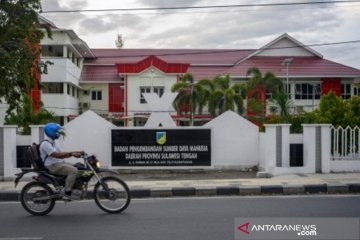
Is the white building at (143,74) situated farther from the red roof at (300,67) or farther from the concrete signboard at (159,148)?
the concrete signboard at (159,148)

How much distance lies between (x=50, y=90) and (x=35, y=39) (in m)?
22.8

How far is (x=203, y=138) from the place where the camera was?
Result: 16.4 m

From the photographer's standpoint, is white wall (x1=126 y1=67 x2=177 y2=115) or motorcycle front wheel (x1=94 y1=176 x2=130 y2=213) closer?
motorcycle front wheel (x1=94 y1=176 x2=130 y2=213)

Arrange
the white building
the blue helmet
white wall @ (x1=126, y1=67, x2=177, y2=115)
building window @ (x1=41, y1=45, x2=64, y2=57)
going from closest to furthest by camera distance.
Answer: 1. the blue helmet
2. building window @ (x1=41, y1=45, x2=64, y2=57)
3. the white building
4. white wall @ (x1=126, y1=67, x2=177, y2=115)

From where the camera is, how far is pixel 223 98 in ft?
115

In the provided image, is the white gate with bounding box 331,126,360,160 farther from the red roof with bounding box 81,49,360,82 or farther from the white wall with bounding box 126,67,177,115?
the white wall with bounding box 126,67,177,115

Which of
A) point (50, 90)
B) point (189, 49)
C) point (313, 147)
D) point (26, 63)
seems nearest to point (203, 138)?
point (313, 147)

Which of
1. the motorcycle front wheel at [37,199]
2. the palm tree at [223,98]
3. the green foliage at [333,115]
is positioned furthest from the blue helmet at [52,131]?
the palm tree at [223,98]

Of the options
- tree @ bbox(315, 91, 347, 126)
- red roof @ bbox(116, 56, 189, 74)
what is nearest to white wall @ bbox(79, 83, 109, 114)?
red roof @ bbox(116, 56, 189, 74)

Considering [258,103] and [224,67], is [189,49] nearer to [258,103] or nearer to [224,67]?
[224,67]

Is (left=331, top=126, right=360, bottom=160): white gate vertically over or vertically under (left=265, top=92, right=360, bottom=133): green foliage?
under

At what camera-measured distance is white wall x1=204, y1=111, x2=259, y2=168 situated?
16656 mm

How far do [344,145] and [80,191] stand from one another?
876cm

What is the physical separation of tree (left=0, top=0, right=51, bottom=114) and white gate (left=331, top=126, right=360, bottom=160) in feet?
30.6
